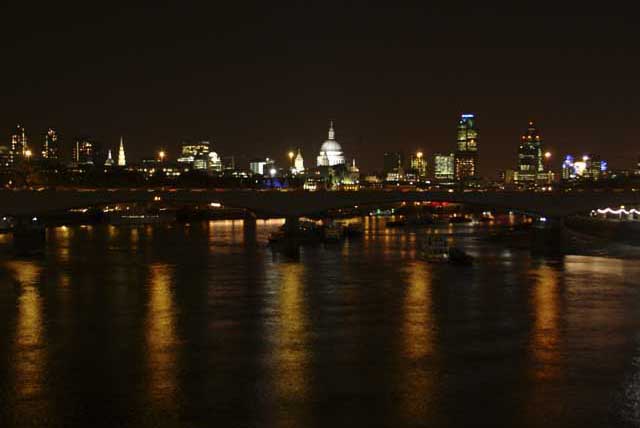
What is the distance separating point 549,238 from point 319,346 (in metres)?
40.1

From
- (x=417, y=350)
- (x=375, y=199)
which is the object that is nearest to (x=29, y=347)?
(x=417, y=350)

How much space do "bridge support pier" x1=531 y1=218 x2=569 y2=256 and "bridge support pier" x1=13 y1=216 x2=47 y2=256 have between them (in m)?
32.1

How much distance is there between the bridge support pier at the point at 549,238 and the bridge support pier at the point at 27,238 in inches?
1265

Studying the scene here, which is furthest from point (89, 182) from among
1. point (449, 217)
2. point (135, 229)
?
point (449, 217)

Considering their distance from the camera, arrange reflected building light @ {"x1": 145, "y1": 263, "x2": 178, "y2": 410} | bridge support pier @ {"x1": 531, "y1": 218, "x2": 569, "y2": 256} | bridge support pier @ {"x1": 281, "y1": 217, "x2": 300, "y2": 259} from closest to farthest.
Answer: reflected building light @ {"x1": 145, "y1": 263, "x2": 178, "y2": 410}
bridge support pier @ {"x1": 281, "y1": 217, "x2": 300, "y2": 259}
bridge support pier @ {"x1": 531, "y1": 218, "x2": 569, "y2": 256}

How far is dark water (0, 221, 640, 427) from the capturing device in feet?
65.1

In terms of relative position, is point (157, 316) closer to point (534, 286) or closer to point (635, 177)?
point (534, 286)

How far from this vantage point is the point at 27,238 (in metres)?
61.2

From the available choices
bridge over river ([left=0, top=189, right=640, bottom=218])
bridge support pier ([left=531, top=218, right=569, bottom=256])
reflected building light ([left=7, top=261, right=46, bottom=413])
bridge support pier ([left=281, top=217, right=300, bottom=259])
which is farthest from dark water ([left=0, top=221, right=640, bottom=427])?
bridge over river ([left=0, top=189, right=640, bottom=218])

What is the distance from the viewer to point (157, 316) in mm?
32125

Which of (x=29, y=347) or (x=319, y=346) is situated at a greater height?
(x=29, y=347)

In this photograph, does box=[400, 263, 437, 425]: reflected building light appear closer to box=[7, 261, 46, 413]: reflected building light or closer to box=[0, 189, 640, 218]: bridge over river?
box=[7, 261, 46, 413]: reflected building light

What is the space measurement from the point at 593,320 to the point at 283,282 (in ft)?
50.7

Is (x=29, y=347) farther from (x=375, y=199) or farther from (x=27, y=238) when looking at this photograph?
(x=375, y=199)
